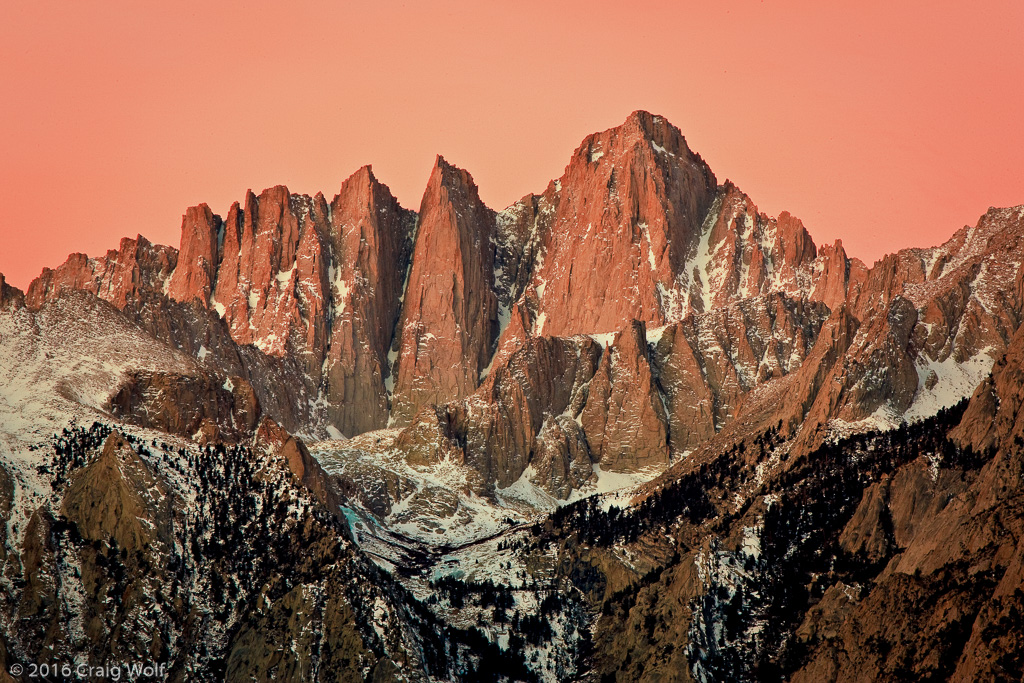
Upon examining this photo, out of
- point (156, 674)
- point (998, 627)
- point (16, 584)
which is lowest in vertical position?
point (998, 627)

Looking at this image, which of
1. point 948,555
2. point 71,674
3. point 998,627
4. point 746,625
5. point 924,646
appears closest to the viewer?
point 998,627

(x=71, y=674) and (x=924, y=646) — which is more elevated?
(x=71, y=674)

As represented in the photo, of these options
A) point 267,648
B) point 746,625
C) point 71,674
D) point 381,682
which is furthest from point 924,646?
point 71,674

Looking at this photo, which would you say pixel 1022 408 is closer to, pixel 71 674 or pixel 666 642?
pixel 666 642

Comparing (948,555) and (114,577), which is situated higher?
(114,577)

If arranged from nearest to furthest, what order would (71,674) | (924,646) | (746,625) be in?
1. (924,646)
2. (71,674)
3. (746,625)

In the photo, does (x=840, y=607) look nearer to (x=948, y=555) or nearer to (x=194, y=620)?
(x=948, y=555)

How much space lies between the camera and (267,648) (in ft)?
639

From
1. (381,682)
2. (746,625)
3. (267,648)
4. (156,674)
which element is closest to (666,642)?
(746,625)

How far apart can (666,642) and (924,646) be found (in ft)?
185

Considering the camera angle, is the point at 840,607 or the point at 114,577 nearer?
the point at 840,607

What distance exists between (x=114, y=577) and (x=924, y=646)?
104 meters

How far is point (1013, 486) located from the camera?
6550 inches

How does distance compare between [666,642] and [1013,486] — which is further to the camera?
[666,642]
